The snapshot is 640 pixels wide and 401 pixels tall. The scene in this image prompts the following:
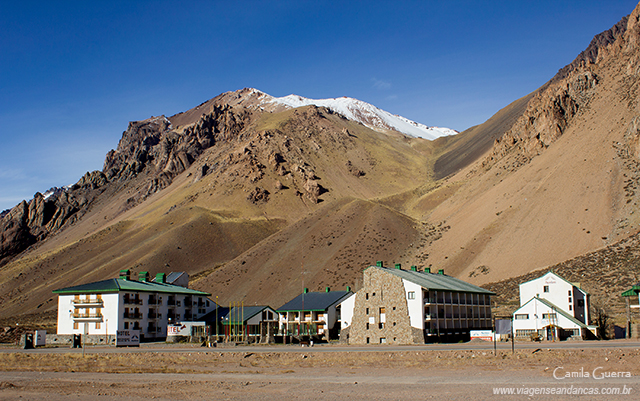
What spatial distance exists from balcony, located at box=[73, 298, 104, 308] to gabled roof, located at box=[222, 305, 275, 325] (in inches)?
546

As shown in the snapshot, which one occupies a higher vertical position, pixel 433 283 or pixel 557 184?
pixel 557 184

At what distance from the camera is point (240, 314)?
65.1 m

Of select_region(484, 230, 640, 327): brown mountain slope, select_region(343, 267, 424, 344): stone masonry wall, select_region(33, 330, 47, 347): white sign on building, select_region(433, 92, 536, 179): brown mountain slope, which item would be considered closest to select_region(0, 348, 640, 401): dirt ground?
select_region(343, 267, 424, 344): stone masonry wall

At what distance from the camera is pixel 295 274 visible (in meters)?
92.8

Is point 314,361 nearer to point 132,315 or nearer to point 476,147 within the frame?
point 132,315

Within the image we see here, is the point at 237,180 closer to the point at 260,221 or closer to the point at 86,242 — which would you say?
the point at 260,221

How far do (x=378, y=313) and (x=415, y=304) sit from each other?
3421 mm

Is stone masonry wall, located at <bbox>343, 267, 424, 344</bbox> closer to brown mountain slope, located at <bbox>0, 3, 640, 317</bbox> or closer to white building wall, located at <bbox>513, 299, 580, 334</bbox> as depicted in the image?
white building wall, located at <bbox>513, 299, 580, 334</bbox>

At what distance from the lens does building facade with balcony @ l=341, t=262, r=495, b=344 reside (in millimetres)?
48812

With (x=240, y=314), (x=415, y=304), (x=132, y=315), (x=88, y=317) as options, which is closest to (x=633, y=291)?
(x=415, y=304)

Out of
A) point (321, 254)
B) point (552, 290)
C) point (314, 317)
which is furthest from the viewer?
point (321, 254)

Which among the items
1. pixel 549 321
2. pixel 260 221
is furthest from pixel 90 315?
pixel 260 221

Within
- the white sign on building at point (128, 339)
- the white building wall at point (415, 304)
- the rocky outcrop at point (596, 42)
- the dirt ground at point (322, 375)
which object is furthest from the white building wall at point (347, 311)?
the rocky outcrop at point (596, 42)

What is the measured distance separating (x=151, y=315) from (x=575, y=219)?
191 feet
